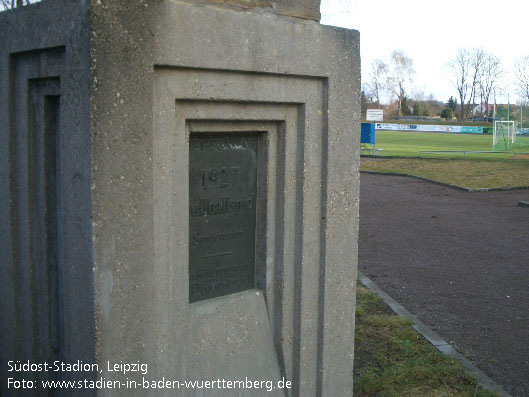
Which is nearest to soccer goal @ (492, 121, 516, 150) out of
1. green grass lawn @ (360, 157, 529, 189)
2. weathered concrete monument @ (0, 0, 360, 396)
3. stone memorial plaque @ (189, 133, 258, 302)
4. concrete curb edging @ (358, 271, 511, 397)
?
green grass lawn @ (360, 157, 529, 189)

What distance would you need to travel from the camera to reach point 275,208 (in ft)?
11.7

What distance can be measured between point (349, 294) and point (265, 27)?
163cm

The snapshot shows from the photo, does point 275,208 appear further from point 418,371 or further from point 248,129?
point 418,371

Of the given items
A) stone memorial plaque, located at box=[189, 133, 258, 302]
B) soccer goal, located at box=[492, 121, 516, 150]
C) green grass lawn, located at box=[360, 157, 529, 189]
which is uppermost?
soccer goal, located at box=[492, 121, 516, 150]

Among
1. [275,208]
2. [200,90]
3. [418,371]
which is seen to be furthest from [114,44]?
[418,371]

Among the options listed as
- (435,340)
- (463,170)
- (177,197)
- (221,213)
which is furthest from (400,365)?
(463,170)

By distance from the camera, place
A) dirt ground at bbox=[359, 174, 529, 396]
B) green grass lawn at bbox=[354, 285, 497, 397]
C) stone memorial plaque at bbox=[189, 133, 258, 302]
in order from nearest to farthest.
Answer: stone memorial plaque at bbox=[189, 133, 258, 302] < green grass lawn at bbox=[354, 285, 497, 397] < dirt ground at bbox=[359, 174, 529, 396]

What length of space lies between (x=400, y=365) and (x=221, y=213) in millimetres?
2410

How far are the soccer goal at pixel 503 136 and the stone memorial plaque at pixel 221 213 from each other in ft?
102

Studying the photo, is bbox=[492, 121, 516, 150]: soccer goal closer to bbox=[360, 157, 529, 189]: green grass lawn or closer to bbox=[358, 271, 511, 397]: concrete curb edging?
bbox=[360, 157, 529, 189]: green grass lawn

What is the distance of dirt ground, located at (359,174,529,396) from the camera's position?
19.1ft

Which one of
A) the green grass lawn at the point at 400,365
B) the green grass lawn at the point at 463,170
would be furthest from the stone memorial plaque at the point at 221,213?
the green grass lawn at the point at 463,170

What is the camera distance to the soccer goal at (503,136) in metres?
33.1

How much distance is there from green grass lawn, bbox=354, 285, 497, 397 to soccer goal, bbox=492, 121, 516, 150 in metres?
28.6
